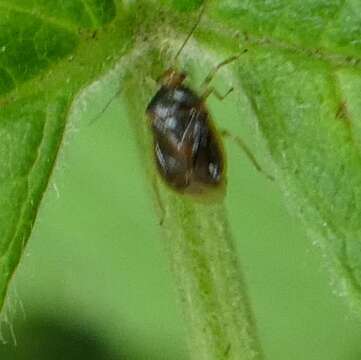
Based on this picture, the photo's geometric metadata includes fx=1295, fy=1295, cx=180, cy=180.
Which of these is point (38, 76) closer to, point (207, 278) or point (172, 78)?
point (172, 78)

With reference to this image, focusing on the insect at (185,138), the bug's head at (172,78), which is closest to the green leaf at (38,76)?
the bug's head at (172,78)

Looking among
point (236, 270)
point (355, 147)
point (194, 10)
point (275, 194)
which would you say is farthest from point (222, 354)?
point (275, 194)

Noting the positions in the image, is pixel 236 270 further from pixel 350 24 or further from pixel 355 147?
pixel 350 24

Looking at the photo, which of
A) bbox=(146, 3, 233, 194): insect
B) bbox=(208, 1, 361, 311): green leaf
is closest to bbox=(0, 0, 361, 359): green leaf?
bbox=(208, 1, 361, 311): green leaf

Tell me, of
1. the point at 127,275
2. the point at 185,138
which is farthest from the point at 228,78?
the point at 127,275

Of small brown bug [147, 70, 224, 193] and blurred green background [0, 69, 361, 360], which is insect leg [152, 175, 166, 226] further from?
blurred green background [0, 69, 361, 360]

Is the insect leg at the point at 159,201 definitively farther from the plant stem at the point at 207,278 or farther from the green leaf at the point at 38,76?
the green leaf at the point at 38,76

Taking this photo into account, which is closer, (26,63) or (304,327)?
(26,63)
